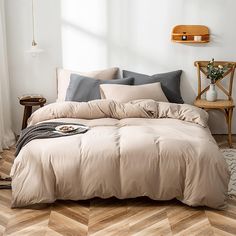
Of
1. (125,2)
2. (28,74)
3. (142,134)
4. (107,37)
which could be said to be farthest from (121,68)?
(142,134)

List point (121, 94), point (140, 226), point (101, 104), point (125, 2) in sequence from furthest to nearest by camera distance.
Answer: point (125, 2) → point (121, 94) → point (101, 104) → point (140, 226)

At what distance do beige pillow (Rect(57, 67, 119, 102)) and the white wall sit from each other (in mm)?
148

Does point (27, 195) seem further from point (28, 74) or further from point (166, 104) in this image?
point (28, 74)

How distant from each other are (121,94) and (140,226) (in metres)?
1.87

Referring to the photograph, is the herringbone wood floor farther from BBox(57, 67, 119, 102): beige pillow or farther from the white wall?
the white wall

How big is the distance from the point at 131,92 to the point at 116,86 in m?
0.19

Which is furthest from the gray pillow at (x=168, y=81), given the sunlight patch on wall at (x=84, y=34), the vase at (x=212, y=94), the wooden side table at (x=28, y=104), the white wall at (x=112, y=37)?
the wooden side table at (x=28, y=104)

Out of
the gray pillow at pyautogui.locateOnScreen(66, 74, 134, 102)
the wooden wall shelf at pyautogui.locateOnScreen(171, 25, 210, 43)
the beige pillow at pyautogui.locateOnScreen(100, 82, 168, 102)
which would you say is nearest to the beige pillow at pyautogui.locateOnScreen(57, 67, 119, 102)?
the gray pillow at pyautogui.locateOnScreen(66, 74, 134, 102)

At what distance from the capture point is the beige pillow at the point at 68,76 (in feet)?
17.5

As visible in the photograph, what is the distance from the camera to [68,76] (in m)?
5.38

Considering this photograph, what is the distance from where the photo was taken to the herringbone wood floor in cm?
331

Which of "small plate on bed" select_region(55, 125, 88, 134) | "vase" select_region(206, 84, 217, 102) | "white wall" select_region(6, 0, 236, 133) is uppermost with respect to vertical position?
"white wall" select_region(6, 0, 236, 133)

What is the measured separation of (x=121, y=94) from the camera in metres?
4.95

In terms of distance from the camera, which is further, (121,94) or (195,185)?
(121,94)
